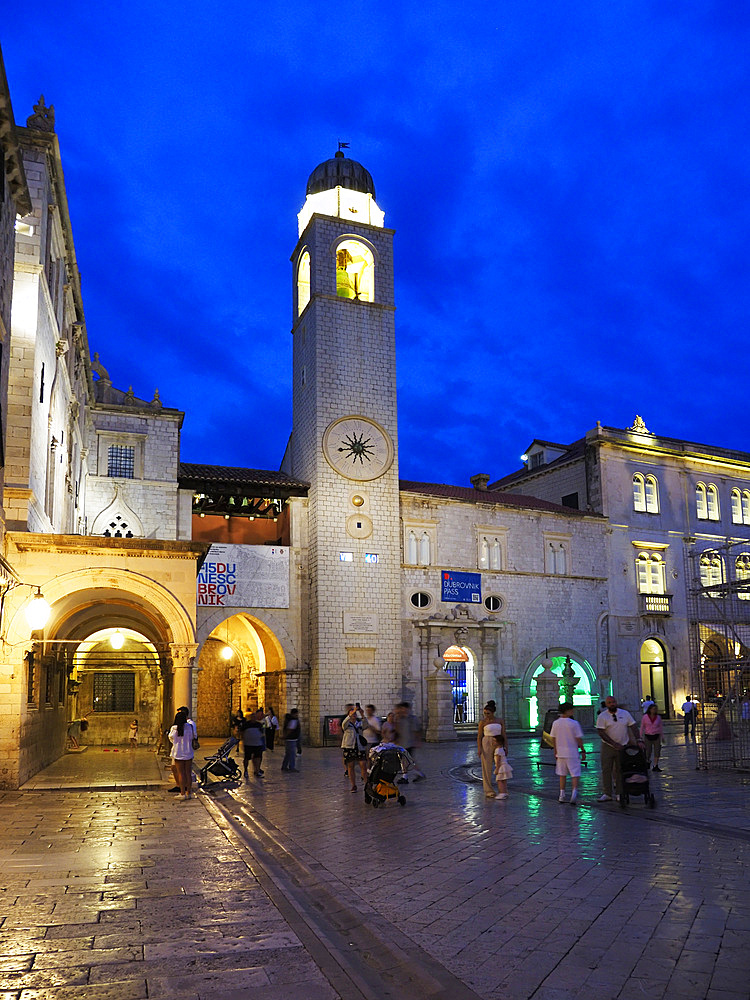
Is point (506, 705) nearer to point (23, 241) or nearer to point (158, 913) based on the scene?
point (23, 241)

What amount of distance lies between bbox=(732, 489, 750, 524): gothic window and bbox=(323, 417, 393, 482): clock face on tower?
61.3 ft

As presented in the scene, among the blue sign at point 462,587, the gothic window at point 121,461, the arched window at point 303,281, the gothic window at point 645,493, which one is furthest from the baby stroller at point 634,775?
the gothic window at point 645,493

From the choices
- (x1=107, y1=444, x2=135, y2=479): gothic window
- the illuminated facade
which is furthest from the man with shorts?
the illuminated facade

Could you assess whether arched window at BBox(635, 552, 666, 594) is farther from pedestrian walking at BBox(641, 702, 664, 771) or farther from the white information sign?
pedestrian walking at BBox(641, 702, 664, 771)

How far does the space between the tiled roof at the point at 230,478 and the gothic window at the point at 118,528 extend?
2502 millimetres

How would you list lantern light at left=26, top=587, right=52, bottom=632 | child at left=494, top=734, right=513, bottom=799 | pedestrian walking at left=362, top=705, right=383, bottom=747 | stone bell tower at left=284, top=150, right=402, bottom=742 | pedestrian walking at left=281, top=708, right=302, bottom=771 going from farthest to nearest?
stone bell tower at left=284, top=150, right=402, bottom=742, pedestrian walking at left=281, top=708, right=302, bottom=771, pedestrian walking at left=362, top=705, right=383, bottom=747, lantern light at left=26, top=587, right=52, bottom=632, child at left=494, top=734, right=513, bottom=799

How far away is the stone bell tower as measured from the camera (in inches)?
1156

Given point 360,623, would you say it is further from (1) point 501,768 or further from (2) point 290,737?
(1) point 501,768

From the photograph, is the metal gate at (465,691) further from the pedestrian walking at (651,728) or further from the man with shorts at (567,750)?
the man with shorts at (567,750)

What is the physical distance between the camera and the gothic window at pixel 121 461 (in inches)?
1137

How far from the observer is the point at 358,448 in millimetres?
30891

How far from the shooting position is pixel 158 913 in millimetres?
7020

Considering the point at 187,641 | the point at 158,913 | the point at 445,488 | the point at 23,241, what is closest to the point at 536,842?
the point at 158,913

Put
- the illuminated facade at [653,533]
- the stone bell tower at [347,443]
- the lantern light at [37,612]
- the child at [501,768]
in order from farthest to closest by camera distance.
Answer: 1. the illuminated facade at [653,533]
2. the stone bell tower at [347,443]
3. the lantern light at [37,612]
4. the child at [501,768]
